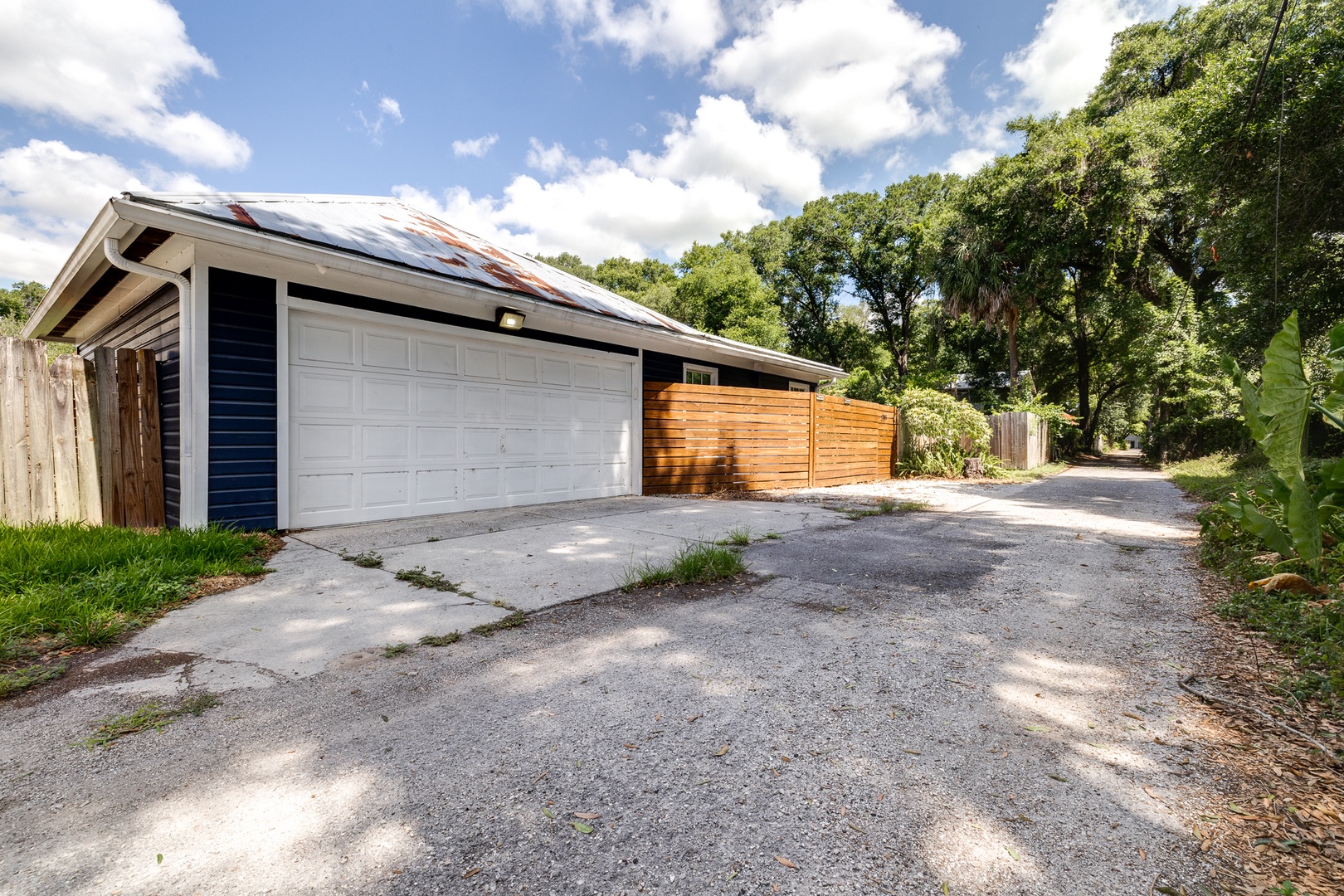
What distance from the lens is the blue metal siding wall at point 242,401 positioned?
4473 millimetres

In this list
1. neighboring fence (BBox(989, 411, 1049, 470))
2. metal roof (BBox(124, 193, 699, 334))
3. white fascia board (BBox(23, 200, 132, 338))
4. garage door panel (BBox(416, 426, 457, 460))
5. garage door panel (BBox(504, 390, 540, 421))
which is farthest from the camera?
neighboring fence (BBox(989, 411, 1049, 470))

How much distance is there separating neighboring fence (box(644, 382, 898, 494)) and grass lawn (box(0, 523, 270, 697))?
5204mm

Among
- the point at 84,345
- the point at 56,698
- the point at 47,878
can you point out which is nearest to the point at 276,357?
the point at 56,698

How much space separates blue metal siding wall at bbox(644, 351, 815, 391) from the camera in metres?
8.32

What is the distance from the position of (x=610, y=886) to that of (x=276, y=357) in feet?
17.3

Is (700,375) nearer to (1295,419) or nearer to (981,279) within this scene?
(1295,419)

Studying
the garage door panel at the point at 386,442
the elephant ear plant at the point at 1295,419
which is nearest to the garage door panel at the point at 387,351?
the garage door panel at the point at 386,442

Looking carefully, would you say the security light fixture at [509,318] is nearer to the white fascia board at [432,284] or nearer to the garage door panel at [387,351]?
the white fascia board at [432,284]

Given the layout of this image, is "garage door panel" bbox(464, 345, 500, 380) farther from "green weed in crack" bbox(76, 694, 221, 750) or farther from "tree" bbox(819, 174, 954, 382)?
"tree" bbox(819, 174, 954, 382)

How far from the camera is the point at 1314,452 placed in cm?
954

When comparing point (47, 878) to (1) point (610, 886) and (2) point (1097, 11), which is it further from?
(2) point (1097, 11)

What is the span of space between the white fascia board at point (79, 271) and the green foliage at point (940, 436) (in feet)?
43.2

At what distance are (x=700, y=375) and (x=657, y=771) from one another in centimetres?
886

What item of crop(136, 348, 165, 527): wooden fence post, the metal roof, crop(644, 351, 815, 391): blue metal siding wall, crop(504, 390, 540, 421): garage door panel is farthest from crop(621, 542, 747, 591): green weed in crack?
crop(644, 351, 815, 391): blue metal siding wall
